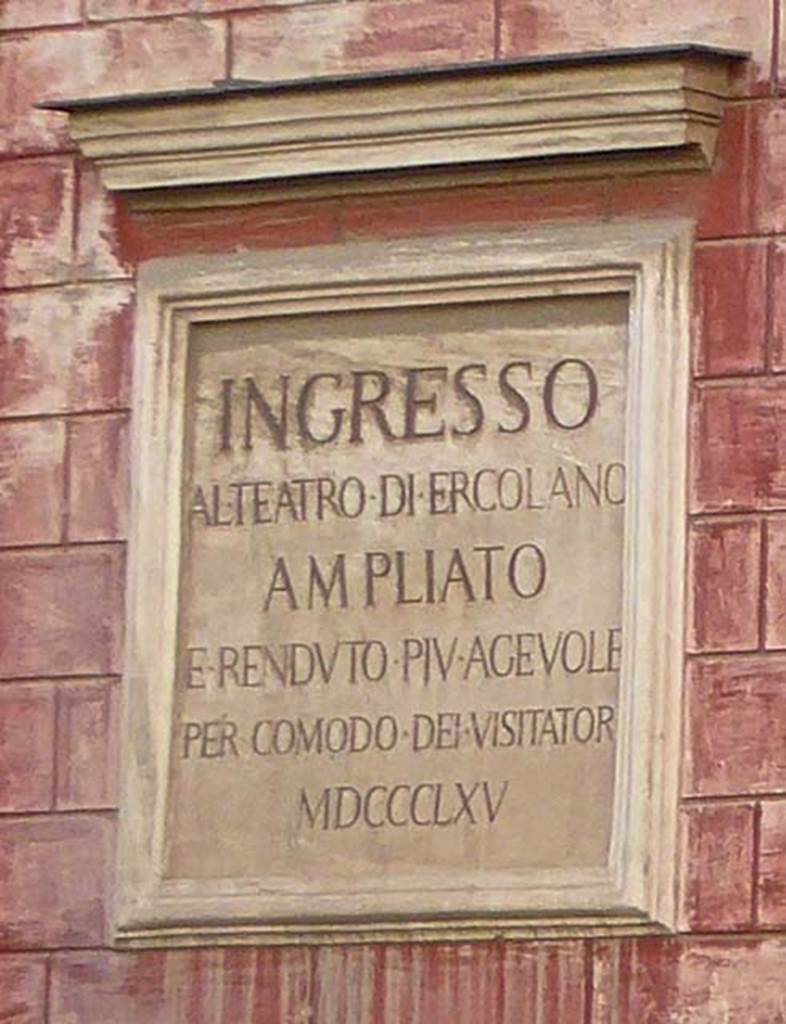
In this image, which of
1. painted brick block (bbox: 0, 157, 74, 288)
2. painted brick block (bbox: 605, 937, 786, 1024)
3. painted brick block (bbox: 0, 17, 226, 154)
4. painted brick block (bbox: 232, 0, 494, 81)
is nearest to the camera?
painted brick block (bbox: 605, 937, 786, 1024)

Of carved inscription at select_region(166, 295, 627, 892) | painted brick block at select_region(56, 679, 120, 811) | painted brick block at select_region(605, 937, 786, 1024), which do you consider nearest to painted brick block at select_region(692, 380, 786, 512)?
carved inscription at select_region(166, 295, 627, 892)

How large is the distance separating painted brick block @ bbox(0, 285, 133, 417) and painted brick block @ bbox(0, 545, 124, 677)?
1.23ft

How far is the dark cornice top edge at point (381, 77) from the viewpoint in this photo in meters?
14.1

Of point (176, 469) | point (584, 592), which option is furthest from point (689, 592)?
point (176, 469)

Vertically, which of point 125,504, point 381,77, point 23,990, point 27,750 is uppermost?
point 381,77

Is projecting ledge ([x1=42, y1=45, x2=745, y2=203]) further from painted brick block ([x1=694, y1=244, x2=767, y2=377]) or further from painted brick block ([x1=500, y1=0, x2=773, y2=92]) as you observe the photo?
painted brick block ([x1=694, y1=244, x2=767, y2=377])

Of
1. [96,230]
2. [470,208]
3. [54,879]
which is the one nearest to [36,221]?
[96,230]

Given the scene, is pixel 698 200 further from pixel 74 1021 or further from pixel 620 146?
pixel 74 1021

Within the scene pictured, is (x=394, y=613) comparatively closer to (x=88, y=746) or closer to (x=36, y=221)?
(x=88, y=746)

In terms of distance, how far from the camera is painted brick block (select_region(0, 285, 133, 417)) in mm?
14852

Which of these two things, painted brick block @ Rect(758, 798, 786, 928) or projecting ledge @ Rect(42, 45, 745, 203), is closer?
painted brick block @ Rect(758, 798, 786, 928)

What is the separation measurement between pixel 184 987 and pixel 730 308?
2076 mm

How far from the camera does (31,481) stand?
14.9 m

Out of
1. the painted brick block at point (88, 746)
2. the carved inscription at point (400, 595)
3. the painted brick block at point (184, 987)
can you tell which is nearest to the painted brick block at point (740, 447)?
the carved inscription at point (400, 595)
